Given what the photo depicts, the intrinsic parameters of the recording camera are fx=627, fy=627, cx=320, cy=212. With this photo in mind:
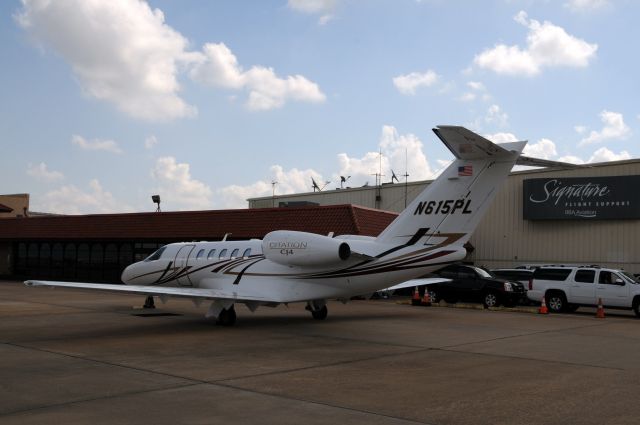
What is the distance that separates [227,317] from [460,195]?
746 cm

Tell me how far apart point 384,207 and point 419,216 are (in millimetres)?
28040

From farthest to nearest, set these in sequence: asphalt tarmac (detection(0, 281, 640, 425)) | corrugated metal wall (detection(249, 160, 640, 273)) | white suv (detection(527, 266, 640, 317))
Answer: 1. corrugated metal wall (detection(249, 160, 640, 273))
2. white suv (detection(527, 266, 640, 317))
3. asphalt tarmac (detection(0, 281, 640, 425))

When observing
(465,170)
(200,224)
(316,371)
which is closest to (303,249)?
(465,170)

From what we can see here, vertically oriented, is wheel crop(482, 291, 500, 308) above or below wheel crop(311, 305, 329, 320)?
above

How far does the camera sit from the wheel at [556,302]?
24319 millimetres

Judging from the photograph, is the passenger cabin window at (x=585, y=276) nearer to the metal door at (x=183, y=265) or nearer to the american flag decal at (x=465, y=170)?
the american flag decal at (x=465, y=170)

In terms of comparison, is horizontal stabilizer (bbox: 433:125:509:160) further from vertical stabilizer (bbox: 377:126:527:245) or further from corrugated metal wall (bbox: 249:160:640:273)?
corrugated metal wall (bbox: 249:160:640:273)

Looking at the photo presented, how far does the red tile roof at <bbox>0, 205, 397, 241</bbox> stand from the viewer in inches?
1225

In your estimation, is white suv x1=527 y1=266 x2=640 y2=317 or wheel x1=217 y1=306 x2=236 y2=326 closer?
wheel x1=217 y1=306 x2=236 y2=326

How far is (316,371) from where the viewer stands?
10.9 meters

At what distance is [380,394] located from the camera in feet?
29.5

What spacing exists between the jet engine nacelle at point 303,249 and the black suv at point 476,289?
11.2 metres

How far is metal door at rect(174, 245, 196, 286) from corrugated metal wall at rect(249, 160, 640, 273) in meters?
23.1
